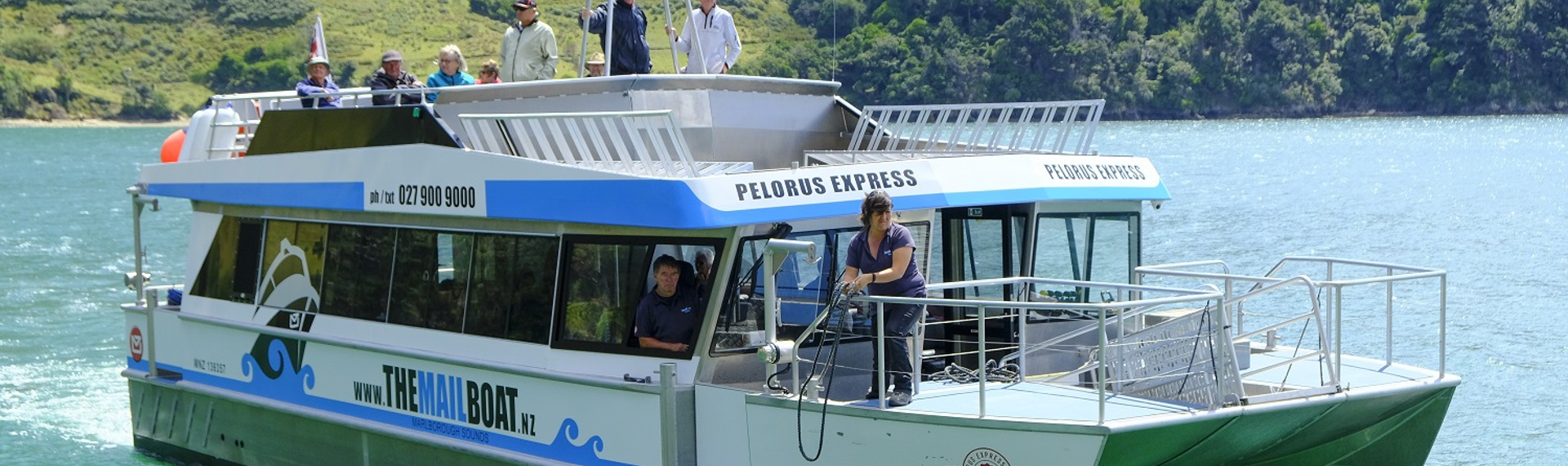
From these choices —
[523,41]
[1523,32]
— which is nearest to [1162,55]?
[1523,32]

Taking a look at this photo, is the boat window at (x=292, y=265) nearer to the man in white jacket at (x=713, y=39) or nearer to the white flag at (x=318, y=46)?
the white flag at (x=318, y=46)

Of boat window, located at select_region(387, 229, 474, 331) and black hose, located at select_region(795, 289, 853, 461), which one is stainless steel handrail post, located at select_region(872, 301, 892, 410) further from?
boat window, located at select_region(387, 229, 474, 331)

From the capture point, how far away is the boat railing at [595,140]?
9.72 meters

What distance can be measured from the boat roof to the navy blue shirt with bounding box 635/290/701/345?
1.66 ft

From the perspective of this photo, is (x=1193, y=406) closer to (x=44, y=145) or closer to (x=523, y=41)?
(x=523, y=41)

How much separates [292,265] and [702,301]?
162 inches

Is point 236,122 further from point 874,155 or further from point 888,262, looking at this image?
point 888,262

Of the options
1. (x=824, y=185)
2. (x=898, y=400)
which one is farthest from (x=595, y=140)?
(x=898, y=400)

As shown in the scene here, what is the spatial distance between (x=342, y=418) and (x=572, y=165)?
123 inches

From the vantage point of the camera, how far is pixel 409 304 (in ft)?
37.8

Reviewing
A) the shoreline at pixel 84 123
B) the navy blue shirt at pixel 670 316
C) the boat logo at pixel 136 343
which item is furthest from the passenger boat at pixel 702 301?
the shoreline at pixel 84 123

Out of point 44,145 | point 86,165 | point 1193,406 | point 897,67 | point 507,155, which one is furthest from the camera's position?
point 44,145

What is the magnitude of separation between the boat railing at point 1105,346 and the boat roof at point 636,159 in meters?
0.70

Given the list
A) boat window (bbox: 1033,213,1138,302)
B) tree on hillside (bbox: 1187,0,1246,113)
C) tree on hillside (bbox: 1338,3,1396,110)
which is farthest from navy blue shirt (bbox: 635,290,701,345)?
tree on hillside (bbox: 1338,3,1396,110)
